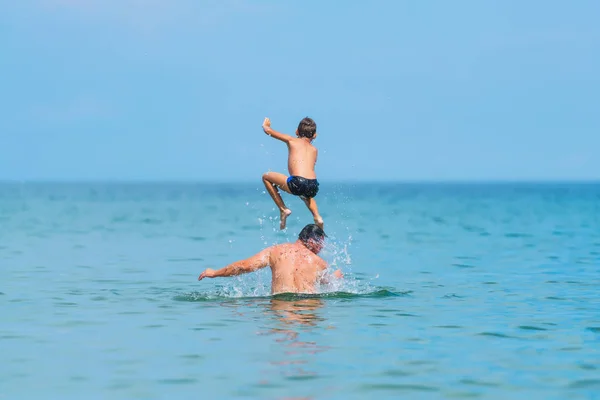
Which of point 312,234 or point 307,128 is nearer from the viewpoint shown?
point 312,234

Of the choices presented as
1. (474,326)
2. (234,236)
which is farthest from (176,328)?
(234,236)

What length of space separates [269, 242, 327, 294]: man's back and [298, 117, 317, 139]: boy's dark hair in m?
1.78

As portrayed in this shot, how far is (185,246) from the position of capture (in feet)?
115

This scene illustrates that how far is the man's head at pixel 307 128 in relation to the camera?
1705cm

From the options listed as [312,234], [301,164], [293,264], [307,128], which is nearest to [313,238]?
[312,234]

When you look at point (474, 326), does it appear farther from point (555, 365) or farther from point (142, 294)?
point (142, 294)

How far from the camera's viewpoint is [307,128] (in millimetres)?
17047

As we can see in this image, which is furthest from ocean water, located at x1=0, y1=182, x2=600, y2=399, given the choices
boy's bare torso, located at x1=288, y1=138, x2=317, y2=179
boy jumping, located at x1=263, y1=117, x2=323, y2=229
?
boy's bare torso, located at x1=288, y1=138, x2=317, y2=179

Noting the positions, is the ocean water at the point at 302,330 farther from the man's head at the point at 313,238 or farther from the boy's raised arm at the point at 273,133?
the boy's raised arm at the point at 273,133

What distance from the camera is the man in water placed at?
1688 centimetres

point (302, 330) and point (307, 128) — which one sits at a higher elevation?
point (307, 128)

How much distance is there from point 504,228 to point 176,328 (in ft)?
116

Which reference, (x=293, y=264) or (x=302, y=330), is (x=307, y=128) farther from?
(x=302, y=330)

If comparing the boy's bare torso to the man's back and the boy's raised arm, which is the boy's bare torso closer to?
the boy's raised arm
